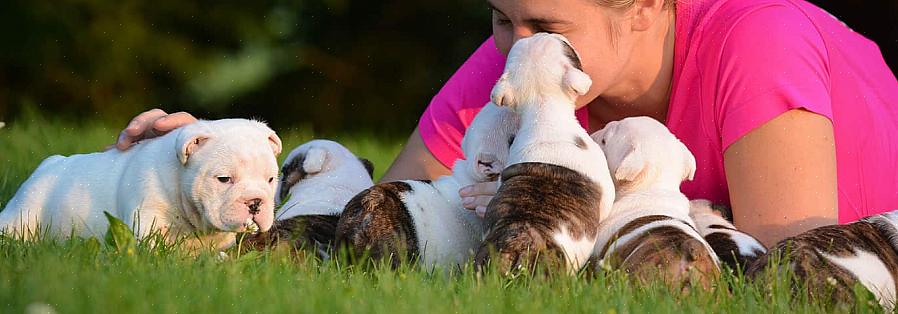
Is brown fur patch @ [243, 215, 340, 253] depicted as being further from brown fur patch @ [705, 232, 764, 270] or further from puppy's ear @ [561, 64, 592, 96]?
brown fur patch @ [705, 232, 764, 270]

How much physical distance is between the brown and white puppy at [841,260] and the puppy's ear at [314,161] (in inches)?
86.1

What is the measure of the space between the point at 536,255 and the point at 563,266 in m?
0.10

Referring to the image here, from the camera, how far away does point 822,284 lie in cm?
449

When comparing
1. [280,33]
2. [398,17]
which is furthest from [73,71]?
[398,17]

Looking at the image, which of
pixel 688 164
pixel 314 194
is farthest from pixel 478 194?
pixel 314 194

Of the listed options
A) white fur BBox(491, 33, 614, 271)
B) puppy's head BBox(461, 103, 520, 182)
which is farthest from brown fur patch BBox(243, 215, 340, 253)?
white fur BBox(491, 33, 614, 271)

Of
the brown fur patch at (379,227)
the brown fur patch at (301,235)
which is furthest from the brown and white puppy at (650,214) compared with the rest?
the brown fur patch at (301,235)

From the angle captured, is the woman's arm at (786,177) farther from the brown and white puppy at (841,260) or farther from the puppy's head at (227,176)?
the puppy's head at (227,176)

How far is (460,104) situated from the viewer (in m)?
6.71

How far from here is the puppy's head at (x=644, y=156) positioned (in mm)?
5211

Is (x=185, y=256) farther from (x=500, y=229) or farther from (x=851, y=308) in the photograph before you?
(x=851, y=308)

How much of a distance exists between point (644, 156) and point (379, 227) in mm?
1090

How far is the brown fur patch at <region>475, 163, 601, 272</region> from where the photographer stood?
15.1ft

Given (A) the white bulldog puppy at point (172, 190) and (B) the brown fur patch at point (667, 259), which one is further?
(A) the white bulldog puppy at point (172, 190)
